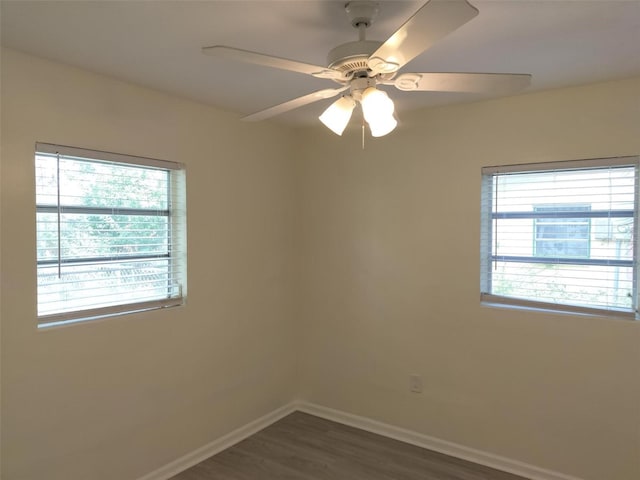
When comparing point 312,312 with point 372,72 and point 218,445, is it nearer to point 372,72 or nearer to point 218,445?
point 218,445

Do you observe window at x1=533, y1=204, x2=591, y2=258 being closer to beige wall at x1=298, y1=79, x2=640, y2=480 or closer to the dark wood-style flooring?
beige wall at x1=298, y1=79, x2=640, y2=480

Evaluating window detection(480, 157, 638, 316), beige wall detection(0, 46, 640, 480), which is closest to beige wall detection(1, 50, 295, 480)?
beige wall detection(0, 46, 640, 480)

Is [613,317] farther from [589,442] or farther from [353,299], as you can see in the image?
[353,299]

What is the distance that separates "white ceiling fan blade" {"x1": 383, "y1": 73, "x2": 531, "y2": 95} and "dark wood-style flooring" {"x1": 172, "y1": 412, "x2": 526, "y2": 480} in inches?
92.8

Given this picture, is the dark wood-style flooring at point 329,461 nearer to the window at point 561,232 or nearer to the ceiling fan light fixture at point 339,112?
the window at point 561,232

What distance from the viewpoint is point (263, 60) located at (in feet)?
4.87

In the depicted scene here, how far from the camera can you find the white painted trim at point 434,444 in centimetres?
277

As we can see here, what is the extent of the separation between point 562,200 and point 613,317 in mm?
739

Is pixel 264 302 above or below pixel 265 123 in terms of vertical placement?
below

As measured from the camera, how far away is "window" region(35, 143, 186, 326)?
89.3 inches

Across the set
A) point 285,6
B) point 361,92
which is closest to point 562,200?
point 361,92

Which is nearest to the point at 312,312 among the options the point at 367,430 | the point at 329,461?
the point at 367,430

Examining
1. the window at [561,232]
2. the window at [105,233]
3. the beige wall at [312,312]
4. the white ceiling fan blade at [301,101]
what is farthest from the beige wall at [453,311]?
the white ceiling fan blade at [301,101]

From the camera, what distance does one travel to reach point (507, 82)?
60.4 inches
